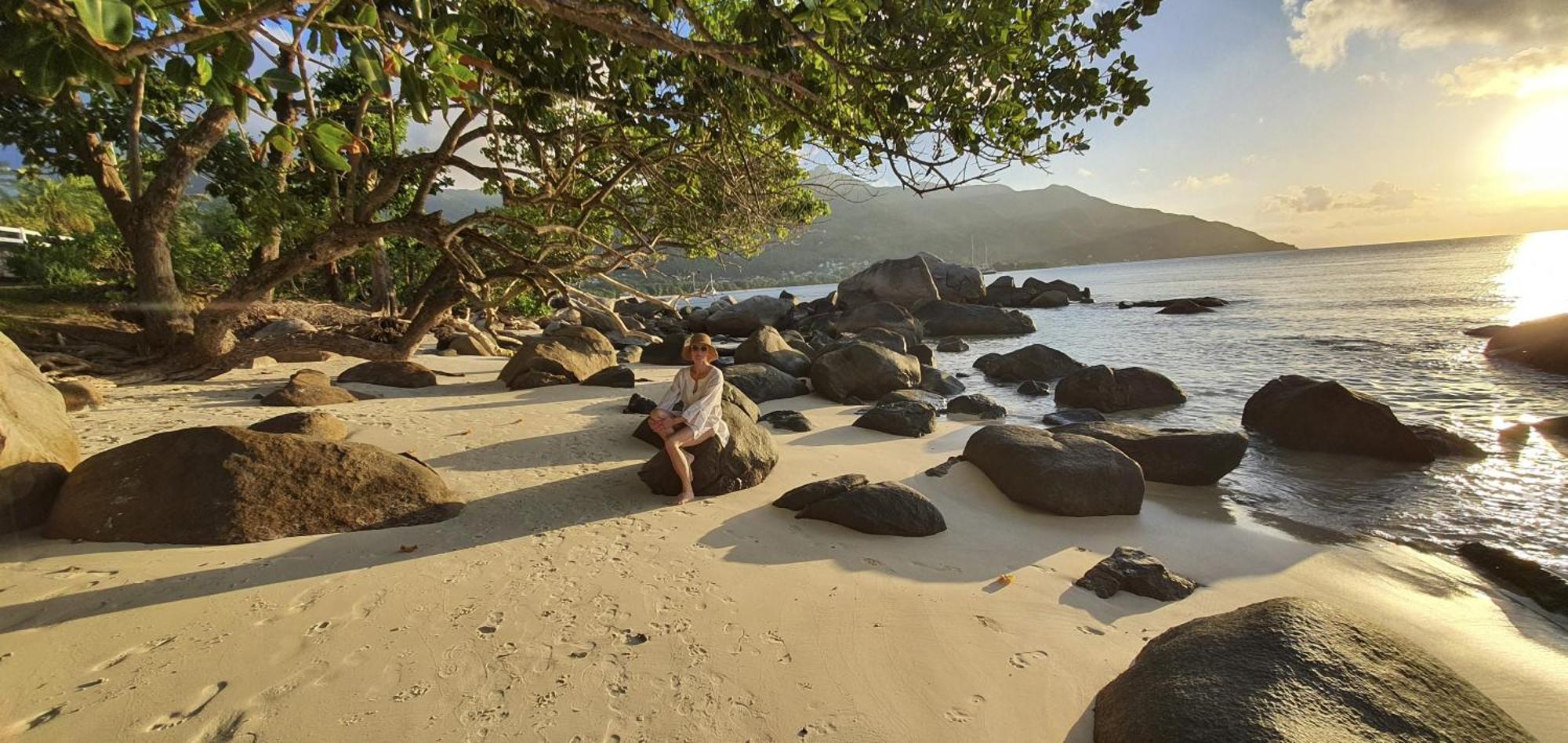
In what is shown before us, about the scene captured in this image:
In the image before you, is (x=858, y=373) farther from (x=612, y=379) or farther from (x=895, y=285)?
(x=895, y=285)

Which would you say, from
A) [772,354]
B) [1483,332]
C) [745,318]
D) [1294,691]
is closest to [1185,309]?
[1483,332]

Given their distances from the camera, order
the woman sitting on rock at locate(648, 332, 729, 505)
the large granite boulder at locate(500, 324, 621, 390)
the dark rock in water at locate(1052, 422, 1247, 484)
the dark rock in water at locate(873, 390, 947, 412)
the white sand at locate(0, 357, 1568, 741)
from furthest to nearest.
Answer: the dark rock in water at locate(873, 390, 947, 412), the large granite boulder at locate(500, 324, 621, 390), the dark rock in water at locate(1052, 422, 1247, 484), the woman sitting on rock at locate(648, 332, 729, 505), the white sand at locate(0, 357, 1568, 741)

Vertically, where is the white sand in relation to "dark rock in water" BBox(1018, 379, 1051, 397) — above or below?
above

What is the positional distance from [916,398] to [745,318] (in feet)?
52.3

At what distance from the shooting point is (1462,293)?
86.2 ft

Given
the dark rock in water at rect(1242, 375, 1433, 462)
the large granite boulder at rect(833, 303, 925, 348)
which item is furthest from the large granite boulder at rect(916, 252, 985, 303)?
the dark rock in water at rect(1242, 375, 1433, 462)

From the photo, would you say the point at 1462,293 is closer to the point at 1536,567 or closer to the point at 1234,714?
the point at 1536,567

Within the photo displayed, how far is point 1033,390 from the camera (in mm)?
10945

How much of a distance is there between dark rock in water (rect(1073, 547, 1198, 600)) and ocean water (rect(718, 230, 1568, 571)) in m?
2.44

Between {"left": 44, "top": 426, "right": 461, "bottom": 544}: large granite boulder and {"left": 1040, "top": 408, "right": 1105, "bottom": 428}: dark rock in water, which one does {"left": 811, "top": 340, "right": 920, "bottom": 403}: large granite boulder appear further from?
{"left": 44, "top": 426, "right": 461, "bottom": 544}: large granite boulder

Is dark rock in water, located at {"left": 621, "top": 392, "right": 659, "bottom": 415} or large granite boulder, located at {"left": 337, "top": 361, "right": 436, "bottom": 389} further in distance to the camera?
large granite boulder, located at {"left": 337, "top": 361, "right": 436, "bottom": 389}

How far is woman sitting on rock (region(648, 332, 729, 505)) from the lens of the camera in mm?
4742

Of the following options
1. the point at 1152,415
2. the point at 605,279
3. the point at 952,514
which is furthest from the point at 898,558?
the point at 1152,415

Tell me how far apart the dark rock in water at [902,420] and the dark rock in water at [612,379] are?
12.0 feet
